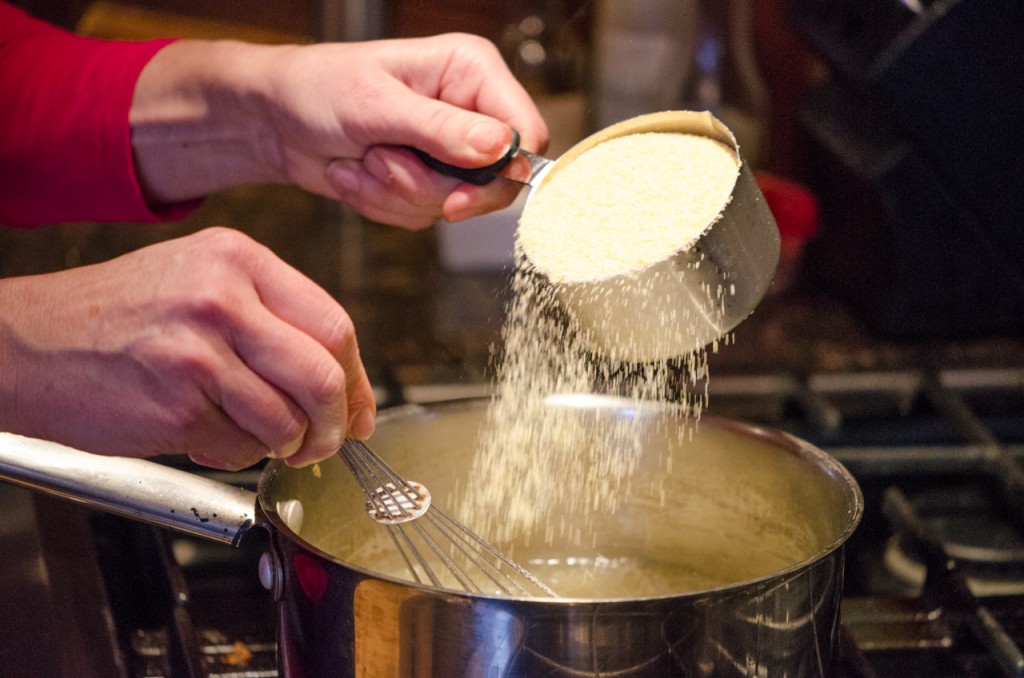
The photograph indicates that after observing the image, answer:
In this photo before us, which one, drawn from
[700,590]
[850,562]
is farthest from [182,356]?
[850,562]

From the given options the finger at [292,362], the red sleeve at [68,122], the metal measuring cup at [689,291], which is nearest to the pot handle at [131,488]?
the finger at [292,362]

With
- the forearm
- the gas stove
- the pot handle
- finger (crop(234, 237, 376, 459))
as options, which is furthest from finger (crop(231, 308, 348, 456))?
the forearm

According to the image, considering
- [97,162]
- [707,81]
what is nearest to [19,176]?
[97,162]

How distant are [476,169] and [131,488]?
12.5 inches

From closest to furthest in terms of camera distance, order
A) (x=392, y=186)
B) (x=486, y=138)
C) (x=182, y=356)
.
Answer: (x=182, y=356) → (x=486, y=138) → (x=392, y=186)

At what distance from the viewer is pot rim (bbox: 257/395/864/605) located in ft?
1.54

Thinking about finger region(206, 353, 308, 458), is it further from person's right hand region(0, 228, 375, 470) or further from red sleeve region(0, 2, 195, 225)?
red sleeve region(0, 2, 195, 225)

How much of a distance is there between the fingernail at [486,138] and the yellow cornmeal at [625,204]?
45 mm

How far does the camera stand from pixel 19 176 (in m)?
0.89

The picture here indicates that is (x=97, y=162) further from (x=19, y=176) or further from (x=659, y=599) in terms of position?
(x=659, y=599)

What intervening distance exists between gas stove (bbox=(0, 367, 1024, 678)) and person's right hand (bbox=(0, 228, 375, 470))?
0.67 ft

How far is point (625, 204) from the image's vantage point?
70 cm

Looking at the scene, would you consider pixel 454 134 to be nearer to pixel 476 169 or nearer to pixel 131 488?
pixel 476 169

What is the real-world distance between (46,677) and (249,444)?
9.4 inches
